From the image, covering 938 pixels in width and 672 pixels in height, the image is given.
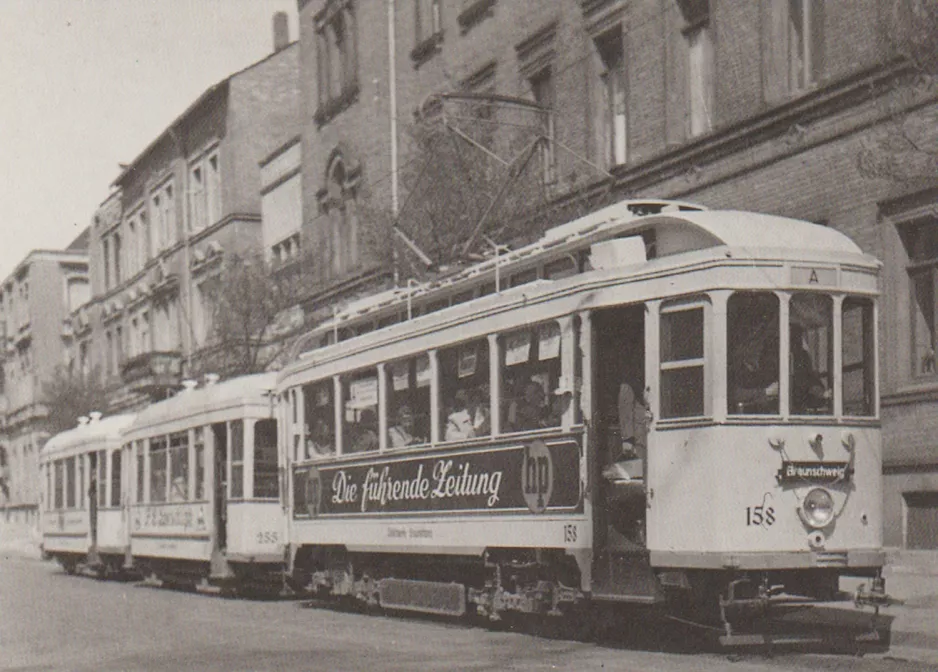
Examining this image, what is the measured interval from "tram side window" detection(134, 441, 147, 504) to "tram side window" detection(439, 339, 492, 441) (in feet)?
42.2

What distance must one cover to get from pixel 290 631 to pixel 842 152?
28.2 ft

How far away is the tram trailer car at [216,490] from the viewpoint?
2219 cm

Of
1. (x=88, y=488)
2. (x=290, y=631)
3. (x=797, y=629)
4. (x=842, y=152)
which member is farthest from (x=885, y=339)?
(x=88, y=488)

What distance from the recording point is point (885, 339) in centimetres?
1858

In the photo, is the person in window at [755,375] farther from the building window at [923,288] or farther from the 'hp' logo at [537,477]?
the building window at [923,288]

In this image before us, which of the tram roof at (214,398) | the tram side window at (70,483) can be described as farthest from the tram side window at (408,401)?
the tram side window at (70,483)

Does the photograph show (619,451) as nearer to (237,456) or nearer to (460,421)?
(460,421)

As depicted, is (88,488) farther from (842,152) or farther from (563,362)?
(563,362)

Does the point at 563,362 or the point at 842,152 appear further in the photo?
the point at 842,152

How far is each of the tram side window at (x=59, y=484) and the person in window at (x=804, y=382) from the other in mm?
24381

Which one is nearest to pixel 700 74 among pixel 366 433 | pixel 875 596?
pixel 366 433

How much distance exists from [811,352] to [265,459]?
37.0ft

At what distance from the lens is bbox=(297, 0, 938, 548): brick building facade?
59.9 ft

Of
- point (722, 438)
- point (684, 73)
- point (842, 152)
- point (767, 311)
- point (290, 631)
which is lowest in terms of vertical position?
point (290, 631)
